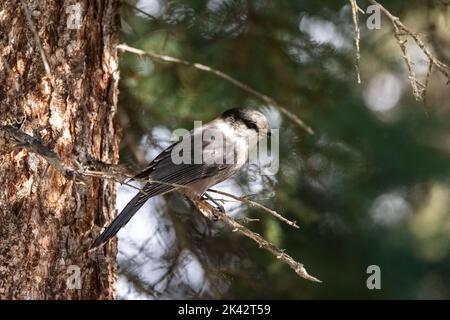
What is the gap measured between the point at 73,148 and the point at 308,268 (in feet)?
8.64

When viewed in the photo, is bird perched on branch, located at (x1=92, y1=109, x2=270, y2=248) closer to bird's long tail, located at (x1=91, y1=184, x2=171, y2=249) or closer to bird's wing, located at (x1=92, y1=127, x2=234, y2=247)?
bird's wing, located at (x1=92, y1=127, x2=234, y2=247)

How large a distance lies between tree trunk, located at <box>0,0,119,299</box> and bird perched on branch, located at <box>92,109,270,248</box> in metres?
0.50

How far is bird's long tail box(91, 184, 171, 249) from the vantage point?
159 inches

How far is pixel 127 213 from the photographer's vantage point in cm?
423

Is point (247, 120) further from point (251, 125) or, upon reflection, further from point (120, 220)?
point (120, 220)

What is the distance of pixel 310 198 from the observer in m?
6.06

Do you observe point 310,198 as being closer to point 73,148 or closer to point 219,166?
point 219,166

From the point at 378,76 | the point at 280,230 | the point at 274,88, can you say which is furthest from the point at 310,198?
the point at 378,76

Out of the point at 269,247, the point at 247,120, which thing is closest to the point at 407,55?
the point at 269,247

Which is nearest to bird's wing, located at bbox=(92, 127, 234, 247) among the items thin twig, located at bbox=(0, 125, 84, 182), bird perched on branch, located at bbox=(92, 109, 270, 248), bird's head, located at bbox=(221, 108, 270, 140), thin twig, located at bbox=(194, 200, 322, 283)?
bird perched on branch, located at bbox=(92, 109, 270, 248)

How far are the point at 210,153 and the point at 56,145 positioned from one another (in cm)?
122

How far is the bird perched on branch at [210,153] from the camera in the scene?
188 inches

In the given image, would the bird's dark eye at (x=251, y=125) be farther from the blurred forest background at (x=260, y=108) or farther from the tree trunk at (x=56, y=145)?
the tree trunk at (x=56, y=145)

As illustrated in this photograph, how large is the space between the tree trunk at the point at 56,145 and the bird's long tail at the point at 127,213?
0.08m
